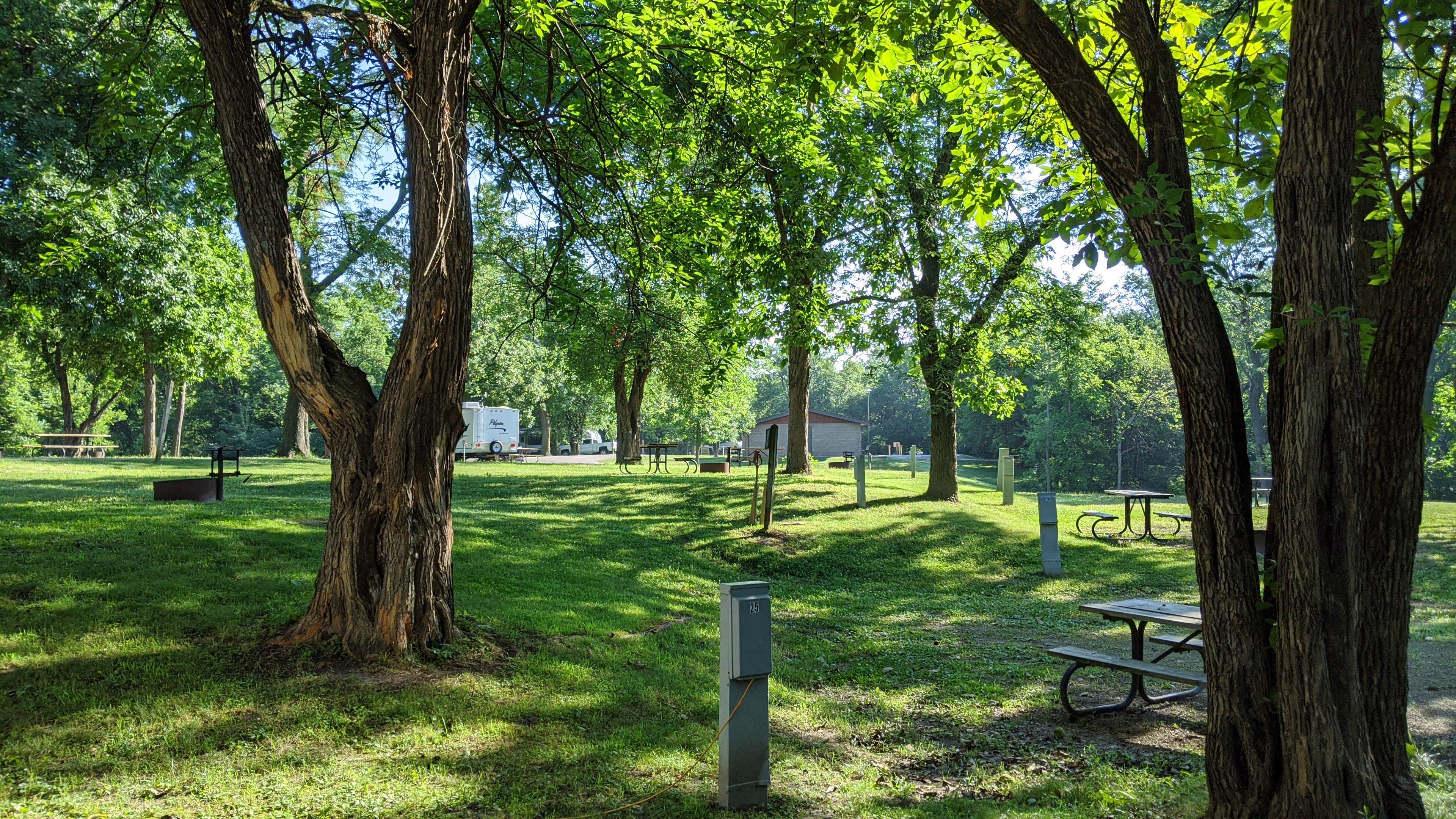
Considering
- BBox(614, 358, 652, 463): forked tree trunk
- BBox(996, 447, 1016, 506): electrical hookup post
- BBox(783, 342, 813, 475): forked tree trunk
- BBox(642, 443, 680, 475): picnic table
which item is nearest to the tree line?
BBox(783, 342, 813, 475): forked tree trunk

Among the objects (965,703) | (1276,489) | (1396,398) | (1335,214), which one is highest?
(1335,214)

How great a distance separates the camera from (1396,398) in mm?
3771

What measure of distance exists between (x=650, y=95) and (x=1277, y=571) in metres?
9.45

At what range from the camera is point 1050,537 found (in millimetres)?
14906

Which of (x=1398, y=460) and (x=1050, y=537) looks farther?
(x=1050, y=537)

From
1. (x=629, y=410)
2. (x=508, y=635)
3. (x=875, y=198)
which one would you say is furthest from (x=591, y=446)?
(x=508, y=635)

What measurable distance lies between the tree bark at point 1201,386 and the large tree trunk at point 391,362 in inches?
174

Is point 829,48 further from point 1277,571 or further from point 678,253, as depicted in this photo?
point 678,253

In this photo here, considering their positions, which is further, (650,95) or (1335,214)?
(650,95)

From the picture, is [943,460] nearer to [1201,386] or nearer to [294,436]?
[1201,386]

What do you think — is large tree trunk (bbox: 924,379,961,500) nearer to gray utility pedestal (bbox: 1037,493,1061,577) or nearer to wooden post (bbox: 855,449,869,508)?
wooden post (bbox: 855,449,869,508)

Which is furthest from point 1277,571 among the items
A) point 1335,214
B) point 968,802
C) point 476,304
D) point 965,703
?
point 476,304

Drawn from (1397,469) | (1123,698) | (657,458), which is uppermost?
(1397,469)

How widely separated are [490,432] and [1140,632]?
130ft
